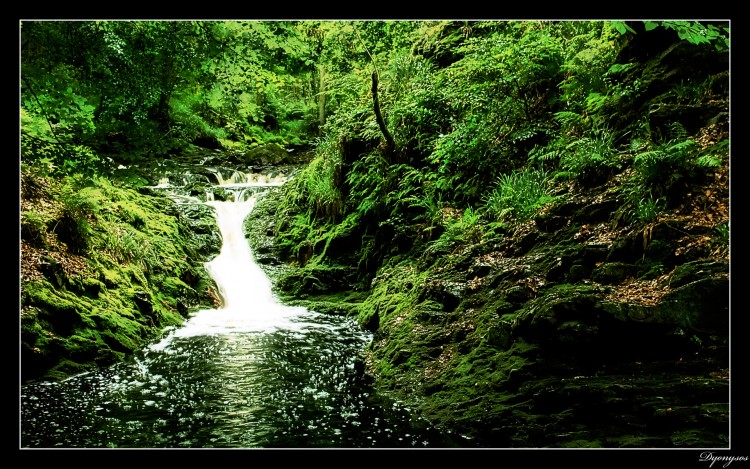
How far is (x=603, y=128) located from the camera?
688cm

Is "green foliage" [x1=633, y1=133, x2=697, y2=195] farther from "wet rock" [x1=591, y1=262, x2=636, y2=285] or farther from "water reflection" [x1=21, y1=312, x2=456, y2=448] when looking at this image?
"water reflection" [x1=21, y1=312, x2=456, y2=448]

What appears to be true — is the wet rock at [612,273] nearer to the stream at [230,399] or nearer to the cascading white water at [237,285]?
the stream at [230,399]

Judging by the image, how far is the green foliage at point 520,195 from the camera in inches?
266

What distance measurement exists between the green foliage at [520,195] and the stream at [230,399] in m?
2.87

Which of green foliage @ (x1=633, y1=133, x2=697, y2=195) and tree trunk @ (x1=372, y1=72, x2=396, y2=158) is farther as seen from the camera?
tree trunk @ (x1=372, y1=72, x2=396, y2=158)

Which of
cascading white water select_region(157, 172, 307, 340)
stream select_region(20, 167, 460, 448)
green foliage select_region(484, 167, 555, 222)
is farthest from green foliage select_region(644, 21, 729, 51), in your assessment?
cascading white water select_region(157, 172, 307, 340)

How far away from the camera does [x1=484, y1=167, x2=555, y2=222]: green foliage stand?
22.2 ft

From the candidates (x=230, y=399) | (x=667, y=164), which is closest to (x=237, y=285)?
(x=230, y=399)

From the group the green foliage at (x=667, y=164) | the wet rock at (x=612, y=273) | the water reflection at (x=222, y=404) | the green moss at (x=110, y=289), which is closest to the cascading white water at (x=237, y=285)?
the green moss at (x=110, y=289)

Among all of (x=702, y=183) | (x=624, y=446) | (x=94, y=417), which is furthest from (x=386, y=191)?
(x=624, y=446)

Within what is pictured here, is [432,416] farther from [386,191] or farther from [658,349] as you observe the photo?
[386,191]

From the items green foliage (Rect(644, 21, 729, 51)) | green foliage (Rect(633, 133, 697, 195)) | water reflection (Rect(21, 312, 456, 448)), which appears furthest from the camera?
green foliage (Rect(633, 133, 697, 195))

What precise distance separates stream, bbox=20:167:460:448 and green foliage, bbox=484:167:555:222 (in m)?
2.87

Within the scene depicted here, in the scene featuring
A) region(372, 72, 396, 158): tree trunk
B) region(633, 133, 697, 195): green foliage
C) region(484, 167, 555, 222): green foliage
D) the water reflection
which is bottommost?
the water reflection
